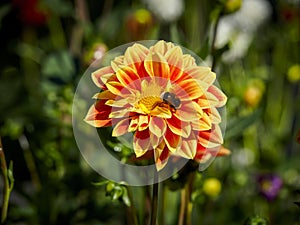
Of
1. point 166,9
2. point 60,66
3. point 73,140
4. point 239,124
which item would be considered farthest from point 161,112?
point 166,9

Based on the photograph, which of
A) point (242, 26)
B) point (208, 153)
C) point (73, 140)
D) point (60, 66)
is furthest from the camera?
point (242, 26)

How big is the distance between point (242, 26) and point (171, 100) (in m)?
0.83

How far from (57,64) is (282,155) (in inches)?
15.8

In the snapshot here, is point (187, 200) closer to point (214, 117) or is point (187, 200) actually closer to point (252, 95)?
point (214, 117)

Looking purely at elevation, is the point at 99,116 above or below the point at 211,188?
above

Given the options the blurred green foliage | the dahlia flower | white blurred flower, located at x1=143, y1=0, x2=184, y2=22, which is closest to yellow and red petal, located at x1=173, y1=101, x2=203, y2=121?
the dahlia flower

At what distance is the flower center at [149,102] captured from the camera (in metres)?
0.55

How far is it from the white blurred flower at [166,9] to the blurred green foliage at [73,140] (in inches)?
1.0

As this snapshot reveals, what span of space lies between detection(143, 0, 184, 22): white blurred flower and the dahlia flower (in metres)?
0.79

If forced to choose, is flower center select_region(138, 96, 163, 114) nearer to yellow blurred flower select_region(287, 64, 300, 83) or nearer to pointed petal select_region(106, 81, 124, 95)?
pointed petal select_region(106, 81, 124, 95)

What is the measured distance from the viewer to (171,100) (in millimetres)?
549

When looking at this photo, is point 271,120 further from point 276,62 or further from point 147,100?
point 147,100

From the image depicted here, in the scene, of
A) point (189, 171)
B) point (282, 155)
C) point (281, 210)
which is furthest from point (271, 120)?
point (189, 171)

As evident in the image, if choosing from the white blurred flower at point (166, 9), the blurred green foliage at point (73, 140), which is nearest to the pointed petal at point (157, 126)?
the blurred green foliage at point (73, 140)
